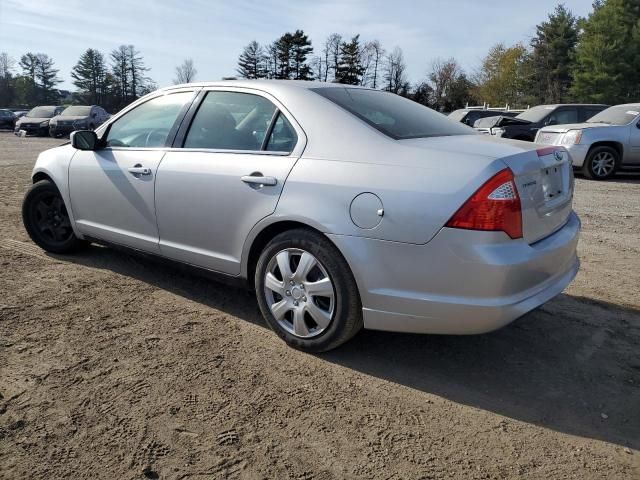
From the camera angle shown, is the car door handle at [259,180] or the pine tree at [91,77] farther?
the pine tree at [91,77]

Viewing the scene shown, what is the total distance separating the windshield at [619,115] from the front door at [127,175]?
10.6 m

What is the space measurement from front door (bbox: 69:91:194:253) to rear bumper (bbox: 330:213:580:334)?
168 centimetres

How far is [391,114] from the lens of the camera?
3.29 m


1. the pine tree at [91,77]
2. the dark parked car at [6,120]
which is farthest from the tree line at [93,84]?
the dark parked car at [6,120]

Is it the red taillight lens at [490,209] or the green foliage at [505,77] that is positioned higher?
the green foliage at [505,77]

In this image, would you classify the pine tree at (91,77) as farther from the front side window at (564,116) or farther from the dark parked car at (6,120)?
the front side window at (564,116)

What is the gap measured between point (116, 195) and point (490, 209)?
2.79 meters

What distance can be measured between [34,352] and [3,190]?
6492 mm

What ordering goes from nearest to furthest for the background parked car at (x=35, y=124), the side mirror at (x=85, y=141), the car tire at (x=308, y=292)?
1. the car tire at (x=308, y=292)
2. the side mirror at (x=85, y=141)
3. the background parked car at (x=35, y=124)

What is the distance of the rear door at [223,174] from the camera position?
3.12m

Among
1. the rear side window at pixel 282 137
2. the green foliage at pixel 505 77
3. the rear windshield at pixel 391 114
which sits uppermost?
the green foliage at pixel 505 77

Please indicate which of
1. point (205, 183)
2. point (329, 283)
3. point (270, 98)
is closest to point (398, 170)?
point (329, 283)

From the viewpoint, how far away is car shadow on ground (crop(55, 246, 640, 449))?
2.56 meters

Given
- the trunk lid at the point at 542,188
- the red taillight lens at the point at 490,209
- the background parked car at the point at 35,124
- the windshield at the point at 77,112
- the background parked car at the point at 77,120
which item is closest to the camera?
the red taillight lens at the point at 490,209
